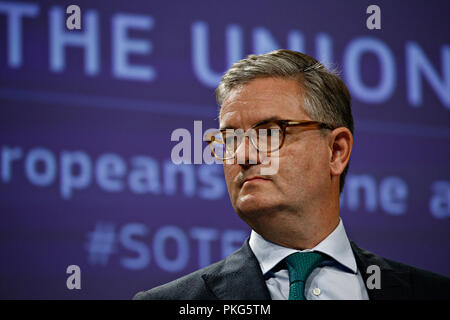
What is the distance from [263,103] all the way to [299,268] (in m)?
0.53

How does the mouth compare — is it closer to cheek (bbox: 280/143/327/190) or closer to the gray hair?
cheek (bbox: 280/143/327/190)

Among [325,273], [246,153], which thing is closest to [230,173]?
[246,153]

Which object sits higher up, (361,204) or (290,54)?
(290,54)

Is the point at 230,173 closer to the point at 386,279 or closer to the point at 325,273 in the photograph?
the point at 325,273

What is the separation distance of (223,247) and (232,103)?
3.54ft

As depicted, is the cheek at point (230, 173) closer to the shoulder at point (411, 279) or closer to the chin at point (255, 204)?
the chin at point (255, 204)

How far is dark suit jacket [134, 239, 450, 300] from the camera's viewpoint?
1932 millimetres

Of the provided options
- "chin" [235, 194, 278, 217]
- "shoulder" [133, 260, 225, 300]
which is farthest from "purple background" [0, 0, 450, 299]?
"chin" [235, 194, 278, 217]

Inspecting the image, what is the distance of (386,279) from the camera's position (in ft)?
6.59

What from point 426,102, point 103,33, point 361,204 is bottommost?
point 361,204

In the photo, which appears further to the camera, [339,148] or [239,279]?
[339,148]
